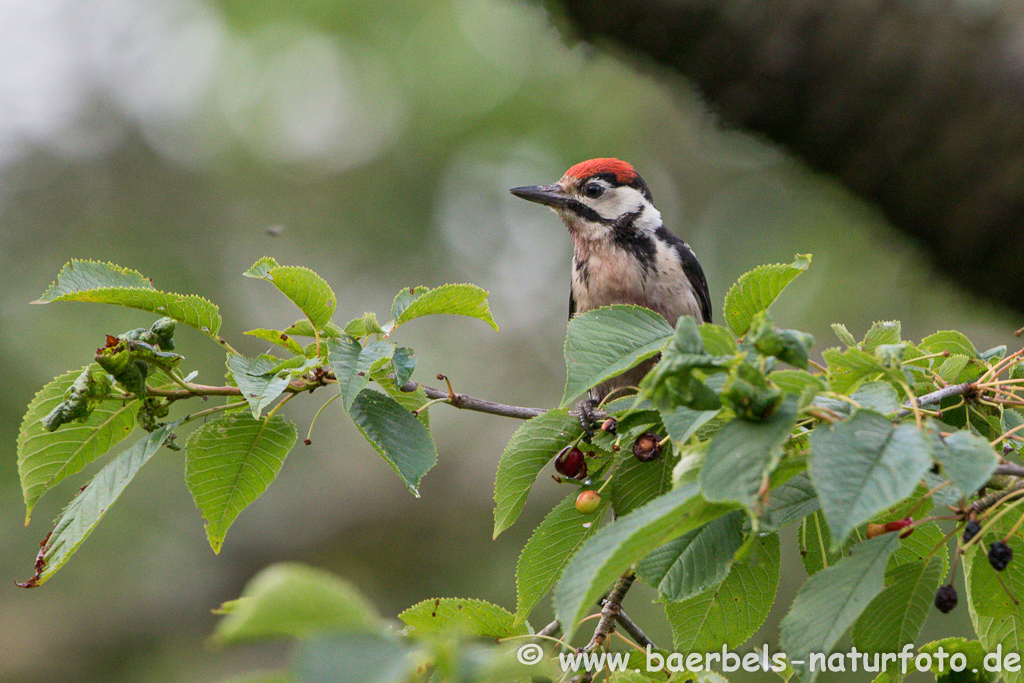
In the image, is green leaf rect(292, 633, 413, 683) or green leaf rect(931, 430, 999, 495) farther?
green leaf rect(931, 430, 999, 495)

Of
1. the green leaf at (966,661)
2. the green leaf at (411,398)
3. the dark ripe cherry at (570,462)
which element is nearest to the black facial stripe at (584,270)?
the dark ripe cherry at (570,462)

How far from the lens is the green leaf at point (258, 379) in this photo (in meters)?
1.50

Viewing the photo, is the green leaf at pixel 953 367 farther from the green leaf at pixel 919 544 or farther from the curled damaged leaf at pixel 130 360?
the curled damaged leaf at pixel 130 360

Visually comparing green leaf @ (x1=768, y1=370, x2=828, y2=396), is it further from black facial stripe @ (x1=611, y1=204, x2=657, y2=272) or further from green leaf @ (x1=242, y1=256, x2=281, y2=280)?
black facial stripe @ (x1=611, y1=204, x2=657, y2=272)

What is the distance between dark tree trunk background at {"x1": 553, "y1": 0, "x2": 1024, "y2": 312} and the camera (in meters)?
3.22

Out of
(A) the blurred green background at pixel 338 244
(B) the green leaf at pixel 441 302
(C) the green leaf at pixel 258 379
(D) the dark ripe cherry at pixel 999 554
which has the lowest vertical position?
(A) the blurred green background at pixel 338 244

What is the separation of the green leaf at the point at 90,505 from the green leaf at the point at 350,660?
912 mm

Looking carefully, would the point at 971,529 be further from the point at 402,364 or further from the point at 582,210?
the point at 582,210

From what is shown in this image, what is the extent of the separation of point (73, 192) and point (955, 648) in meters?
9.84

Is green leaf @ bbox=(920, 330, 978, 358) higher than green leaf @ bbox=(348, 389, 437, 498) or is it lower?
higher

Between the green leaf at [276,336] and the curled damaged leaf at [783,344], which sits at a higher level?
the curled damaged leaf at [783,344]

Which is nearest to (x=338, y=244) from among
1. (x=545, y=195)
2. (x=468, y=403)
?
(x=545, y=195)

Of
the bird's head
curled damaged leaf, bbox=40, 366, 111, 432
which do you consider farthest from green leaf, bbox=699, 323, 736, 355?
the bird's head

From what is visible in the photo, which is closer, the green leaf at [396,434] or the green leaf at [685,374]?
the green leaf at [685,374]
